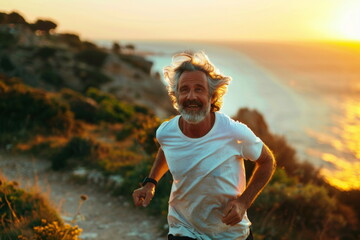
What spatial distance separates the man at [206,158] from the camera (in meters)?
2.46

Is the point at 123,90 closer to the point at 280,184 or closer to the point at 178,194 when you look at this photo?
the point at 280,184

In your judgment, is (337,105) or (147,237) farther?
(337,105)

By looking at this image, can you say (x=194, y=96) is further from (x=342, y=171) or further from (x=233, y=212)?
(x=342, y=171)

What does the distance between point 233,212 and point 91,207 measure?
510cm

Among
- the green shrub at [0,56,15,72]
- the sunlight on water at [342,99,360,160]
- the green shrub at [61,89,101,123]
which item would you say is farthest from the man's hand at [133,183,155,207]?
the green shrub at [0,56,15,72]

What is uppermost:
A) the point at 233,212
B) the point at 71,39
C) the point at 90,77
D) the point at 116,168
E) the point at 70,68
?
the point at 233,212

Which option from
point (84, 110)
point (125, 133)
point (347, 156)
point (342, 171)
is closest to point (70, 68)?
point (84, 110)

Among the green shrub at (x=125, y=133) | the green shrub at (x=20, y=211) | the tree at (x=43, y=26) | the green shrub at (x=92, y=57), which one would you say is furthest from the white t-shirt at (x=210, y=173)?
the tree at (x=43, y=26)

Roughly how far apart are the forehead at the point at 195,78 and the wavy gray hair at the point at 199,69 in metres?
0.03

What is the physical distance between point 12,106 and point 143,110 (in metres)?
12.1

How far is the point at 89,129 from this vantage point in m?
13.6

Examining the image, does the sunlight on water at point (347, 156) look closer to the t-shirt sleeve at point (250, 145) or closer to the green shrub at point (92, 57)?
the t-shirt sleeve at point (250, 145)

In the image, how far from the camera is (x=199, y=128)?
2.59m

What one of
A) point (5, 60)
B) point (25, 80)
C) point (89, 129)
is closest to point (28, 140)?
point (89, 129)
